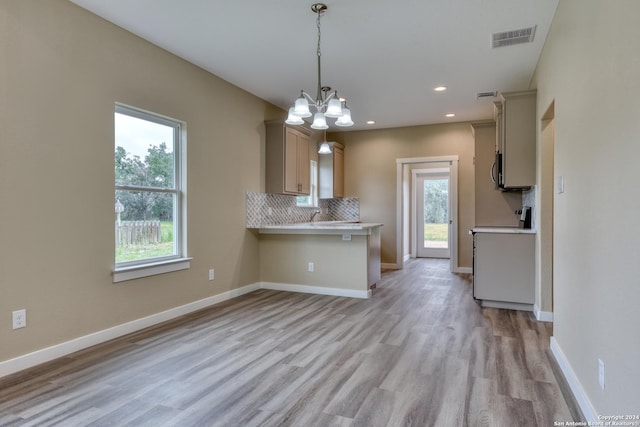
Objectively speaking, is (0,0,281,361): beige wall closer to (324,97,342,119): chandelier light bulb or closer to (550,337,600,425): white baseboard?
(324,97,342,119): chandelier light bulb

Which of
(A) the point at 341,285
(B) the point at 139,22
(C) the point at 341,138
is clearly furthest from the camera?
(C) the point at 341,138

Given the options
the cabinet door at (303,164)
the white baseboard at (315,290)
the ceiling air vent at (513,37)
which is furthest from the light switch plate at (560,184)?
the cabinet door at (303,164)

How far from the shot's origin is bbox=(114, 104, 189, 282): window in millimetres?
3396

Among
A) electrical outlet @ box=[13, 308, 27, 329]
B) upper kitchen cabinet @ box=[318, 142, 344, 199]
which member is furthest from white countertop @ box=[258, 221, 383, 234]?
electrical outlet @ box=[13, 308, 27, 329]

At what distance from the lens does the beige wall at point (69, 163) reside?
8.42 feet

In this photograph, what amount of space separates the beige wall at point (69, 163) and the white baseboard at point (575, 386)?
3.46m

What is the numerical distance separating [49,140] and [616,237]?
11.7 ft

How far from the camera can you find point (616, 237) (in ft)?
5.34

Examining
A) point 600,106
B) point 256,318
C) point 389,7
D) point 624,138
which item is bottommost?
point 256,318

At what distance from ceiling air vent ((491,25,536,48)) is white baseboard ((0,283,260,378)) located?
4045mm

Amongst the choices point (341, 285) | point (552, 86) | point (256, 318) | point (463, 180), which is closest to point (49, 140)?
point (256, 318)

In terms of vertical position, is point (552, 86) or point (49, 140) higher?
point (552, 86)

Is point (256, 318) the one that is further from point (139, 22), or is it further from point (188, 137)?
point (139, 22)

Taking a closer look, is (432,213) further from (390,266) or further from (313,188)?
(313,188)
